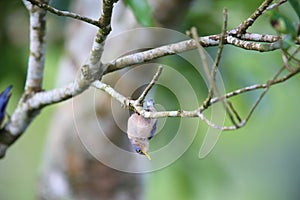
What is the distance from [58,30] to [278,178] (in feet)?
5.14

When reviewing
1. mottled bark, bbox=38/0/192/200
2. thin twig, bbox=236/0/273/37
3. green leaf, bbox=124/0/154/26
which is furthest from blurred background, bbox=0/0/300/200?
thin twig, bbox=236/0/273/37

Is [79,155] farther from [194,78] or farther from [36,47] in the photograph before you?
[36,47]

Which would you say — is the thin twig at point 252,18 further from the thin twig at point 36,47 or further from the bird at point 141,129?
the thin twig at point 36,47

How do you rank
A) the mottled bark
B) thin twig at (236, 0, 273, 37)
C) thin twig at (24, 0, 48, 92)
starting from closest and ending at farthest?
thin twig at (236, 0, 273, 37) < thin twig at (24, 0, 48, 92) < the mottled bark

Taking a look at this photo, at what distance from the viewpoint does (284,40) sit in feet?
1.34

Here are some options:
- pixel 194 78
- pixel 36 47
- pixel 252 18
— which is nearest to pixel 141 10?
pixel 36 47

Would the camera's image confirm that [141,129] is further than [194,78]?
No

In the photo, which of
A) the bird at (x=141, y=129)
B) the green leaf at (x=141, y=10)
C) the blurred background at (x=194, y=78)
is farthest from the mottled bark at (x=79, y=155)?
the bird at (x=141, y=129)

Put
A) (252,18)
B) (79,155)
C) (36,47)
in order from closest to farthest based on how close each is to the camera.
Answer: (252,18) < (36,47) < (79,155)

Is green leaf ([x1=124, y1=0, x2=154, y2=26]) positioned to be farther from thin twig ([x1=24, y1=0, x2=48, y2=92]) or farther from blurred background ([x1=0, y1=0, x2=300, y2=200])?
blurred background ([x1=0, y1=0, x2=300, y2=200])

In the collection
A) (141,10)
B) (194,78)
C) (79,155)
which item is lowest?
(79,155)

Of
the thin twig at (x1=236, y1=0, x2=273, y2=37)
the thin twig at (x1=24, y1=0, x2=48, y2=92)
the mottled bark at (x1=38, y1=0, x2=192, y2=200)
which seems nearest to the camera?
the thin twig at (x1=236, y1=0, x2=273, y2=37)

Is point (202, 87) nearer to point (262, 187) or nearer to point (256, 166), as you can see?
point (256, 166)

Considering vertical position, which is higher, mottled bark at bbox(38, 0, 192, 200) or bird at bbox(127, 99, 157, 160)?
bird at bbox(127, 99, 157, 160)
